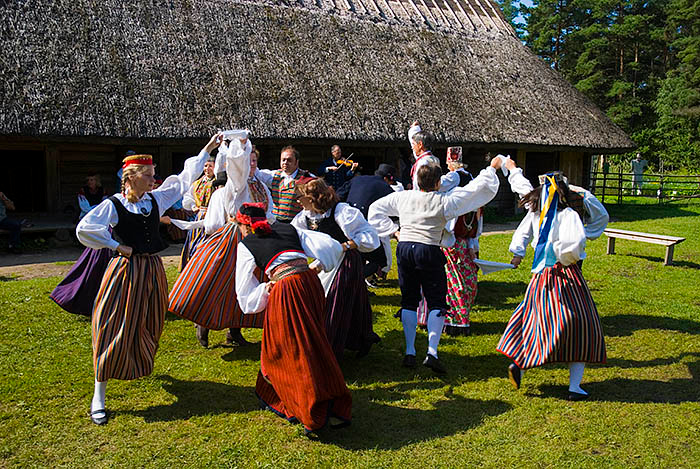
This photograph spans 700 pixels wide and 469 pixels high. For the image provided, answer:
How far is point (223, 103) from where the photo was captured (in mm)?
10453

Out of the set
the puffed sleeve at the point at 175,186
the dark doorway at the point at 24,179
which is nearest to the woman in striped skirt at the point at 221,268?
the puffed sleeve at the point at 175,186

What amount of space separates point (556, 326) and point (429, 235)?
43.0 inches

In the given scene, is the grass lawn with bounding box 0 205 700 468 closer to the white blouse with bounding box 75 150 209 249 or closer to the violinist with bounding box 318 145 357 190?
the white blouse with bounding box 75 150 209 249

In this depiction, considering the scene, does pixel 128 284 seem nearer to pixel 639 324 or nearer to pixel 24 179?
pixel 639 324

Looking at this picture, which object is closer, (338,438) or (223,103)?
(338,438)

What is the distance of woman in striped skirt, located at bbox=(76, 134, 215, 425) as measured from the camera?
12.0 feet

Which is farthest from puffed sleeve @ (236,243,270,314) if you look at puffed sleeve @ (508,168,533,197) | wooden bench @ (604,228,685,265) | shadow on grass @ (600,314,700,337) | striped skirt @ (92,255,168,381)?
wooden bench @ (604,228,685,265)

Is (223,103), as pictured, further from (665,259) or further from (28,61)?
(665,259)

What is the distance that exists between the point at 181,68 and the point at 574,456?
30.7ft

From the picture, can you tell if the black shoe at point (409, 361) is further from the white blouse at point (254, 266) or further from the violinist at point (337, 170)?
the violinist at point (337, 170)

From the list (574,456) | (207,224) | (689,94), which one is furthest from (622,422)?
(689,94)

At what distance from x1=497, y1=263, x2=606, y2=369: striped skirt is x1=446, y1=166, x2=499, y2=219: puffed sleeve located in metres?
0.67

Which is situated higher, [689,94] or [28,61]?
[689,94]

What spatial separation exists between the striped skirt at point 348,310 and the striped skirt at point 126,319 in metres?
1.20
